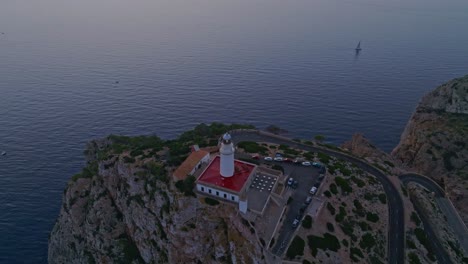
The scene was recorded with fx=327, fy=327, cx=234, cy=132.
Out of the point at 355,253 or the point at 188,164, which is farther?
the point at 188,164

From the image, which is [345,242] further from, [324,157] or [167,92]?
[167,92]

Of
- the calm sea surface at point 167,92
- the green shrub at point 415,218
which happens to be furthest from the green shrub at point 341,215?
the calm sea surface at point 167,92

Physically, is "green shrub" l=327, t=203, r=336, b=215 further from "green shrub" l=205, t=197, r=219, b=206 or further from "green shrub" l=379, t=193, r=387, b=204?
"green shrub" l=205, t=197, r=219, b=206

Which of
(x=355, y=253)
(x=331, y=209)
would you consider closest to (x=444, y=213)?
(x=331, y=209)

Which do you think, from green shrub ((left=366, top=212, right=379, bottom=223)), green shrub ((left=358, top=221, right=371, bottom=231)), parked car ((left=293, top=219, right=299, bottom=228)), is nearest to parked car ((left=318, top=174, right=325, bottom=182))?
green shrub ((left=366, top=212, right=379, bottom=223))

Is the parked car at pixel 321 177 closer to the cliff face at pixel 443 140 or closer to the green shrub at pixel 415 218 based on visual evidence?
the green shrub at pixel 415 218

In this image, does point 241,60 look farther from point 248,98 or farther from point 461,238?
point 461,238

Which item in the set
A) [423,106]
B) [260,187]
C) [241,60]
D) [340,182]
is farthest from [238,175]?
[241,60]
